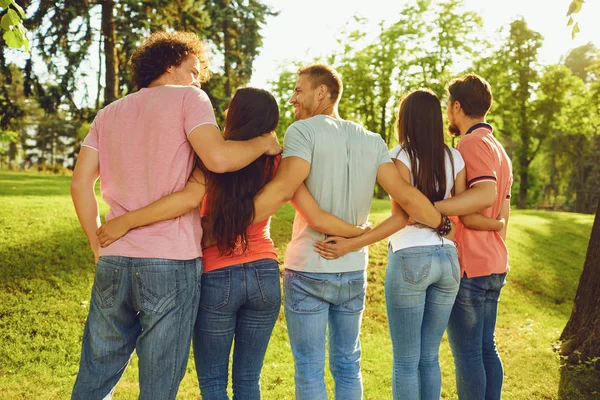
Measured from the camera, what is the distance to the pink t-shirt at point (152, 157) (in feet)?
8.91

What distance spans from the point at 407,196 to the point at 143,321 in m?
1.69

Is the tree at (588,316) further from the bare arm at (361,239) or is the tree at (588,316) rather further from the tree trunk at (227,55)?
the tree trunk at (227,55)

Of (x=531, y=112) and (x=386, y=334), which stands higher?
(x=531, y=112)

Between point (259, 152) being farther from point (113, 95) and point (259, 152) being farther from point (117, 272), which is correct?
point (113, 95)

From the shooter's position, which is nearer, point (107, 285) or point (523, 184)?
point (107, 285)

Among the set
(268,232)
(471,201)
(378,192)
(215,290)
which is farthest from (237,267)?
(378,192)

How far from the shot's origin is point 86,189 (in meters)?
2.88

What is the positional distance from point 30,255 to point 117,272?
20.4ft

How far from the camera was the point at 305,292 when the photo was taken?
127 inches

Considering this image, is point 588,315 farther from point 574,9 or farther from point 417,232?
point 417,232

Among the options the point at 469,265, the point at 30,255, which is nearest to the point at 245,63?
the point at 30,255

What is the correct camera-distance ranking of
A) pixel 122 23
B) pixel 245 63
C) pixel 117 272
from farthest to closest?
pixel 245 63 → pixel 122 23 → pixel 117 272

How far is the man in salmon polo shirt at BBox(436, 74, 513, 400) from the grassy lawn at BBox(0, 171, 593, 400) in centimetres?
189

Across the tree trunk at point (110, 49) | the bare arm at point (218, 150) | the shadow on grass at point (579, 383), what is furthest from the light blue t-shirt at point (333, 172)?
the tree trunk at point (110, 49)
